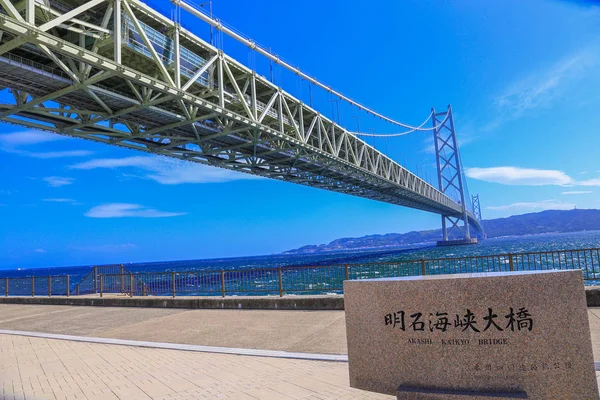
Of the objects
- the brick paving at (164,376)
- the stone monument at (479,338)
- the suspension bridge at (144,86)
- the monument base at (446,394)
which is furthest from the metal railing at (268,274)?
the suspension bridge at (144,86)

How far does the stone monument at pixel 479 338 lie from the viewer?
334 cm

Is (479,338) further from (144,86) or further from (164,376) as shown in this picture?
(144,86)

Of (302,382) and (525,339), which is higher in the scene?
(525,339)

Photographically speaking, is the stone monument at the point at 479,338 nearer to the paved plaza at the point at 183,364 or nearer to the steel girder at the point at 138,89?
the paved plaza at the point at 183,364

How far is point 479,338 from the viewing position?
3.50 meters

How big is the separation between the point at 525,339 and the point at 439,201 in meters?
66.6

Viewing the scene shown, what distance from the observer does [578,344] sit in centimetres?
Answer: 334

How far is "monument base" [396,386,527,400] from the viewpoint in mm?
3338

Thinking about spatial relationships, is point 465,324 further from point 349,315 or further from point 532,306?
point 349,315

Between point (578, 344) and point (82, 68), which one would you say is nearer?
point (578, 344)

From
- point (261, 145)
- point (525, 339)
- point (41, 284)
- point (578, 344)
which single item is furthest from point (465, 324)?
point (261, 145)

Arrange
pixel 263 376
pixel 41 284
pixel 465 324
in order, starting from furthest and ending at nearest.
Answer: pixel 41 284 < pixel 263 376 < pixel 465 324

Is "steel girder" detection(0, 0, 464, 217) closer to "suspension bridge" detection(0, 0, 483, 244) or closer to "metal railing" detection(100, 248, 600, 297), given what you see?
"suspension bridge" detection(0, 0, 483, 244)

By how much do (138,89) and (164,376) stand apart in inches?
727
